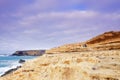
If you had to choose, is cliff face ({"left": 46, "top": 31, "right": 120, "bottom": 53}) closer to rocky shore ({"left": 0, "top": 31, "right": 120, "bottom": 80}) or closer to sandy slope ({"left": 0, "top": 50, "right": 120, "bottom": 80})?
rocky shore ({"left": 0, "top": 31, "right": 120, "bottom": 80})

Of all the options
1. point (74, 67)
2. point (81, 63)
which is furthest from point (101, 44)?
point (74, 67)

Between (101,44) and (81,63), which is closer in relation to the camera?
(81,63)

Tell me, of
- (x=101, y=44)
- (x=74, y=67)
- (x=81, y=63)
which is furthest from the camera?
(x=101, y=44)

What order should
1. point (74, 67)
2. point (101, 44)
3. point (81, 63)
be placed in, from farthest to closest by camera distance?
point (101, 44) < point (74, 67) < point (81, 63)

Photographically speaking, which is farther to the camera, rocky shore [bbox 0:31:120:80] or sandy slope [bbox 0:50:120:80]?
rocky shore [bbox 0:31:120:80]

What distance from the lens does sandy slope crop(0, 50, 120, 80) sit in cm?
921

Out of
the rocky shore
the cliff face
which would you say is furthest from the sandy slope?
the cliff face

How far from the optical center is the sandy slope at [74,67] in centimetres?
921

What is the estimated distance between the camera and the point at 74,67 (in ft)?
35.7

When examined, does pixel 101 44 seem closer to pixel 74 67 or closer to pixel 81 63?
pixel 81 63

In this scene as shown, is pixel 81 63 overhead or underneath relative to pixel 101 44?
underneath

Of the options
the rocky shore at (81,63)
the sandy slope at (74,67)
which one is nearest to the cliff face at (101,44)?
the rocky shore at (81,63)

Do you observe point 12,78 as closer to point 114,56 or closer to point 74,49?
point 74,49

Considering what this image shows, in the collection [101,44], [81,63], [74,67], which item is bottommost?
[74,67]
